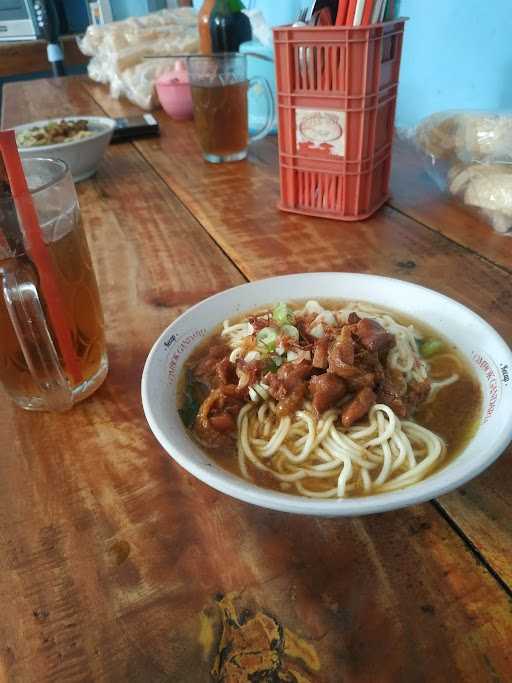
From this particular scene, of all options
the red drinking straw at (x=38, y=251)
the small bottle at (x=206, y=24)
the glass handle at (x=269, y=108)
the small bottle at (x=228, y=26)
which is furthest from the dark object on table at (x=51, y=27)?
the red drinking straw at (x=38, y=251)

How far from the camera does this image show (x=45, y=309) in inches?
34.6

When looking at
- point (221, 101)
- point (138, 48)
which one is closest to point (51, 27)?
point (138, 48)

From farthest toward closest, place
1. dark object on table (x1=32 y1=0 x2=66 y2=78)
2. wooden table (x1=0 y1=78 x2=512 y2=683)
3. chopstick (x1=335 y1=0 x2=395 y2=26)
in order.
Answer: dark object on table (x1=32 y1=0 x2=66 y2=78) → chopstick (x1=335 y1=0 x2=395 y2=26) → wooden table (x1=0 y1=78 x2=512 y2=683)

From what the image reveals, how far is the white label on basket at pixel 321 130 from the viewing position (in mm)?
1477

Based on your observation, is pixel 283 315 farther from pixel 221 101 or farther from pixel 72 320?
pixel 221 101

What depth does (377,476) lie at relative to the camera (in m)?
0.83

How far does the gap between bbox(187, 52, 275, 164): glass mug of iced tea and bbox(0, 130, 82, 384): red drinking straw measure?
1.50 m

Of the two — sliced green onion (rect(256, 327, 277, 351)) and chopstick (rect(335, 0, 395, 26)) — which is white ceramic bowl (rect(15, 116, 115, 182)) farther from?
sliced green onion (rect(256, 327, 277, 351))

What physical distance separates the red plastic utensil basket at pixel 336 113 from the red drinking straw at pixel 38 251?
0.94 metres

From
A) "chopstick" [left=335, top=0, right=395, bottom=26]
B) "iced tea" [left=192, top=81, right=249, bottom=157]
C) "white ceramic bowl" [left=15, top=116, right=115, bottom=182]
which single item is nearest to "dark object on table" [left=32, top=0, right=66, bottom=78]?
"white ceramic bowl" [left=15, top=116, right=115, bottom=182]

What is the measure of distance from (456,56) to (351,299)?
144 centimetres

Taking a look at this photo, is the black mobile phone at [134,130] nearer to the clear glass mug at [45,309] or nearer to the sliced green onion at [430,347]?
the clear glass mug at [45,309]

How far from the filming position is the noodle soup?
2.74ft

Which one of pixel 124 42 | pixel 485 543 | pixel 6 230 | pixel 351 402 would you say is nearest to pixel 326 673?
pixel 485 543
